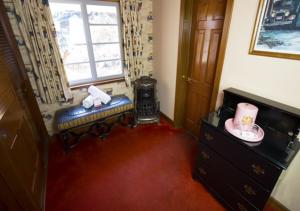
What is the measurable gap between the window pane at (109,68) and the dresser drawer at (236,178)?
2.04 m

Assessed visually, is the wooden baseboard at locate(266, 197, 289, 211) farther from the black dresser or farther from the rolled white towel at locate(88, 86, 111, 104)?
the rolled white towel at locate(88, 86, 111, 104)

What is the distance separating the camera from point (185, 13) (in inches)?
82.2

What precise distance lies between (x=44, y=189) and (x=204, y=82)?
235 cm

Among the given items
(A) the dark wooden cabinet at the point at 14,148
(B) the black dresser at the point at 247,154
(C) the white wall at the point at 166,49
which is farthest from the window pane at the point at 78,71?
(B) the black dresser at the point at 247,154

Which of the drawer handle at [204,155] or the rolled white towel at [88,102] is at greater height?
the rolled white towel at [88,102]

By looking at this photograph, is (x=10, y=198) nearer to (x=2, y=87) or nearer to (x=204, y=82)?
(x=2, y=87)

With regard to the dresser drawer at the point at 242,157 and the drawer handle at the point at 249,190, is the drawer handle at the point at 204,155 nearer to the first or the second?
the dresser drawer at the point at 242,157

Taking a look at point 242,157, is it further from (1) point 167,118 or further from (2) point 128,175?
(1) point 167,118

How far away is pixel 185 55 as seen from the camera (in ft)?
7.70

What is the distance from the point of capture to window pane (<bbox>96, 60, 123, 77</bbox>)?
2.75 meters

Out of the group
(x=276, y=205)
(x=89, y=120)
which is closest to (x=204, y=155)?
(x=276, y=205)

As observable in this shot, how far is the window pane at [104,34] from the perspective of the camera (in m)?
2.52

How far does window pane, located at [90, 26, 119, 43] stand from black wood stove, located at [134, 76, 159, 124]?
2.78 feet

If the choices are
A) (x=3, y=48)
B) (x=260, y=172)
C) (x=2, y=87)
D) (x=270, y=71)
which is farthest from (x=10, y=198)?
(x=270, y=71)
